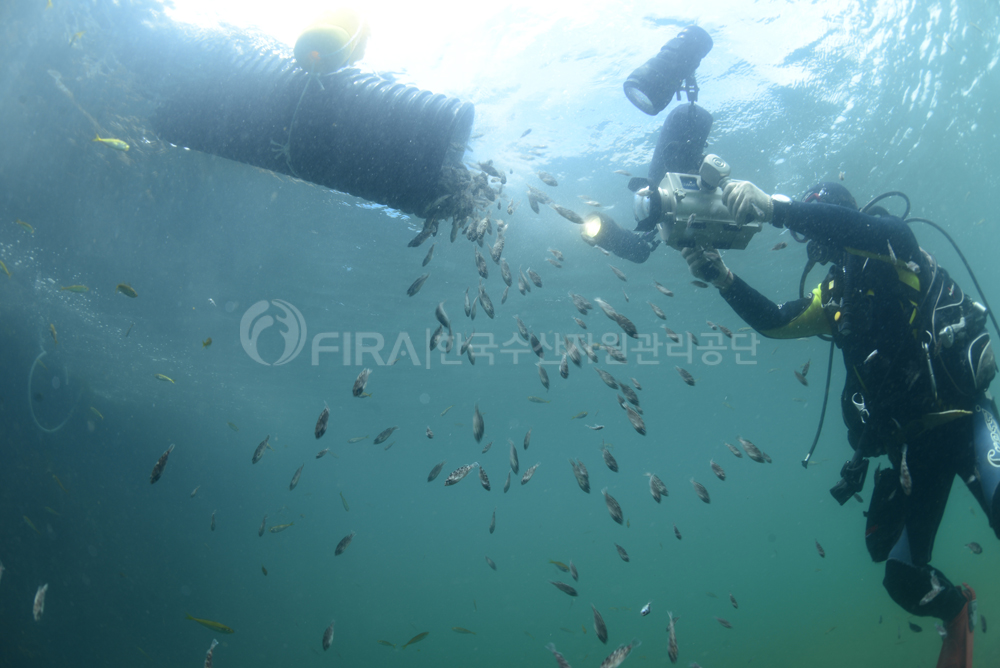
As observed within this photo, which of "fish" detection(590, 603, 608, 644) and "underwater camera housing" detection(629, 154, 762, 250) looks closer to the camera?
"underwater camera housing" detection(629, 154, 762, 250)

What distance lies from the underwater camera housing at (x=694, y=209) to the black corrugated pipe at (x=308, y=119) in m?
2.15

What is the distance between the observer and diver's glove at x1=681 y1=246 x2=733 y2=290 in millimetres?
3912

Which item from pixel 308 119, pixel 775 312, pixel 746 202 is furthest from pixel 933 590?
pixel 308 119

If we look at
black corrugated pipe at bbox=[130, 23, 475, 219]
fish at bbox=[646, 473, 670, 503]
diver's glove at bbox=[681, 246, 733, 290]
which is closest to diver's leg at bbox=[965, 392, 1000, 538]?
diver's glove at bbox=[681, 246, 733, 290]

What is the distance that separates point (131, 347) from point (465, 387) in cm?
2064

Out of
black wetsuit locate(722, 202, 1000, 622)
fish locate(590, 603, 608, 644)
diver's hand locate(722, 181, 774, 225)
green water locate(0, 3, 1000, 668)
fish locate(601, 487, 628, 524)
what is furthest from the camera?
green water locate(0, 3, 1000, 668)

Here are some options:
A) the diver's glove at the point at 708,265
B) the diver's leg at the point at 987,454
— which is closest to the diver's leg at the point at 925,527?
the diver's leg at the point at 987,454

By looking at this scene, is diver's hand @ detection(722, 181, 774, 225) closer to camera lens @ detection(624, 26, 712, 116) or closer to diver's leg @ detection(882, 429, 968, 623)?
camera lens @ detection(624, 26, 712, 116)

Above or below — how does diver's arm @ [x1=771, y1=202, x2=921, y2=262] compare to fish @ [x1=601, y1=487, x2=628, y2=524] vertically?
above

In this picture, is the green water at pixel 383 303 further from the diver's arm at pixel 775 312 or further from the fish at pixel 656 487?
the diver's arm at pixel 775 312

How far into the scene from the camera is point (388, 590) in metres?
49.1

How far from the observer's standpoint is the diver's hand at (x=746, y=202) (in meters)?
3.34

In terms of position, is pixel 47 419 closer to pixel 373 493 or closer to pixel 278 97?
pixel 278 97

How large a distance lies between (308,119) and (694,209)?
11.5 ft
